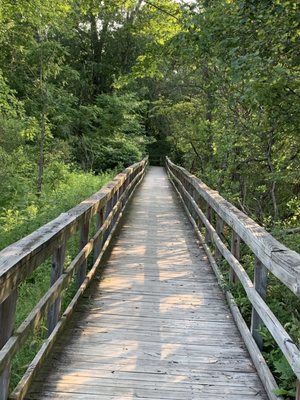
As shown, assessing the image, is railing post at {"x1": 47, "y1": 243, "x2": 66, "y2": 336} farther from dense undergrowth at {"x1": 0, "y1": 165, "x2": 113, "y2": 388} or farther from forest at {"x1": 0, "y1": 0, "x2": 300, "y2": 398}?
forest at {"x1": 0, "y1": 0, "x2": 300, "y2": 398}

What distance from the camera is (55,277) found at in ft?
12.0

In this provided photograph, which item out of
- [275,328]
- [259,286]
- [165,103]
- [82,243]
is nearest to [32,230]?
[82,243]

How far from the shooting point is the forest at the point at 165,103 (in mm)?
5562

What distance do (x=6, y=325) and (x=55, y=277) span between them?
1230 mm

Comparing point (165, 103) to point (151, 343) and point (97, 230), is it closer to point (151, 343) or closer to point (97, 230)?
point (97, 230)

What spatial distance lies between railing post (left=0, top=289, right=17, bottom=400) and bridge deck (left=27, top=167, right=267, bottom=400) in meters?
0.44

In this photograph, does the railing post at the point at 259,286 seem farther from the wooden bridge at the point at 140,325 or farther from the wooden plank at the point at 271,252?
the wooden plank at the point at 271,252

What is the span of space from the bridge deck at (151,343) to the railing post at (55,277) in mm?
193

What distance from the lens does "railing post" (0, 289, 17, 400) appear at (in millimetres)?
2402

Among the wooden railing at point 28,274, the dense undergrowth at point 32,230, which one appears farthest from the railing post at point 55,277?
the dense undergrowth at point 32,230

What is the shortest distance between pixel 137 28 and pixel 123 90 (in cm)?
1427

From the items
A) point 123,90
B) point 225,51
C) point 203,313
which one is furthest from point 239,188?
point 123,90

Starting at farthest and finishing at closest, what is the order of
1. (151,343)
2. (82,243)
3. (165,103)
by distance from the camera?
(165,103) → (82,243) → (151,343)

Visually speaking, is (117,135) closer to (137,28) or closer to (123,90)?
(123,90)
